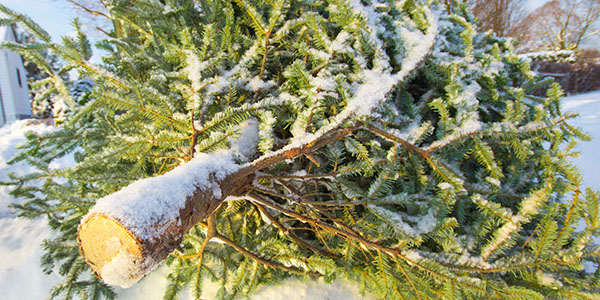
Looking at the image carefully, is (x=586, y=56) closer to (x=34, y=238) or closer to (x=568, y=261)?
(x=568, y=261)

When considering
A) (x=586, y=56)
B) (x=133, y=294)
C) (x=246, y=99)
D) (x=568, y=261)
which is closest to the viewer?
(x=568, y=261)

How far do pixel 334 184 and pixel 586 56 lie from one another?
21.6 meters

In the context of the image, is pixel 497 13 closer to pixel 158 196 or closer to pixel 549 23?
pixel 549 23

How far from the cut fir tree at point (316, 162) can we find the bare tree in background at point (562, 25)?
21.7m

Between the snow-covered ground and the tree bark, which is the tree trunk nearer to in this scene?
the tree bark

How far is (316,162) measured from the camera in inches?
51.4

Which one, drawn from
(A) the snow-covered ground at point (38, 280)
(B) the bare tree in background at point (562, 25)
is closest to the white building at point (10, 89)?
(A) the snow-covered ground at point (38, 280)

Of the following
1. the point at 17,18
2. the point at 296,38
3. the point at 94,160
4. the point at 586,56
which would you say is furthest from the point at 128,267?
the point at 586,56

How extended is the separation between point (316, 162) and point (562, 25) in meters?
27.6

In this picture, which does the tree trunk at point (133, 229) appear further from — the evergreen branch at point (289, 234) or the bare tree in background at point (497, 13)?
the bare tree in background at point (497, 13)

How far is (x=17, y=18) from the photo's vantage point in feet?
3.91

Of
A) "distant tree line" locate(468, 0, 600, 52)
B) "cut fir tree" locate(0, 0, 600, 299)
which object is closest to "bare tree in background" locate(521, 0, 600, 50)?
"distant tree line" locate(468, 0, 600, 52)

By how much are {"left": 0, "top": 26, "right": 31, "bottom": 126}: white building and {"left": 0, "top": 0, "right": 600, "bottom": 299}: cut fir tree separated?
17240 mm

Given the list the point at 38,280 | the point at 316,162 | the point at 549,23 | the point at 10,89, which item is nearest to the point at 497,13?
the point at 549,23
